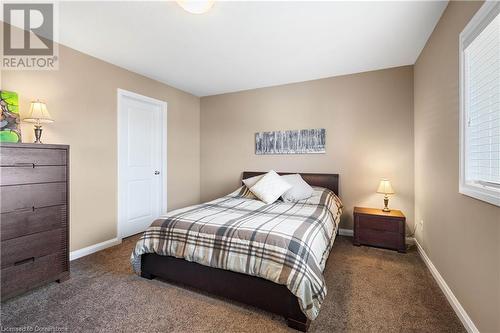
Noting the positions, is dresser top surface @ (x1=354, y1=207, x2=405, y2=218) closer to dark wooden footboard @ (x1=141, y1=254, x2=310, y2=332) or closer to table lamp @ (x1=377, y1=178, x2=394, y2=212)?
table lamp @ (x1=377, y1=178, x2=394, y2=212)

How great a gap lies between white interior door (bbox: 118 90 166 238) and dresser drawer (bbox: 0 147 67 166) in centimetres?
110

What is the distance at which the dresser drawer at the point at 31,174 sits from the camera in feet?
5.90

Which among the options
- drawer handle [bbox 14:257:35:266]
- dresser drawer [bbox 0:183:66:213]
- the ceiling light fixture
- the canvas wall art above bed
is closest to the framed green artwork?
dresser drawer [bbox 0:183:66:213]

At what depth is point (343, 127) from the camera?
138 inches

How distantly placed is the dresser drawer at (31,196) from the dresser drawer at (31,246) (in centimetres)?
26

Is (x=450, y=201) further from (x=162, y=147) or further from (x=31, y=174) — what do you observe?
(x=162, y=147)

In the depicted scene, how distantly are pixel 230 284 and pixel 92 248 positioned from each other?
83.5 inches

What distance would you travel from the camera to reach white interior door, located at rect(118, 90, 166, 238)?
3.29m

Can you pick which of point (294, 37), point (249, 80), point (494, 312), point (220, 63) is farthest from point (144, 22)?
point (494, 312)

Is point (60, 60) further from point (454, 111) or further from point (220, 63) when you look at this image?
point (454, 111)

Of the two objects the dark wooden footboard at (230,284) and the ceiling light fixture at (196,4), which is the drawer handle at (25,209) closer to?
the dark wooden footboard at (230,284)

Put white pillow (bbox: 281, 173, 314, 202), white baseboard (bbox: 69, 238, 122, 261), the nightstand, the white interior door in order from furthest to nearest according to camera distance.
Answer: the white interior door < white pillow (bbox: 281, 173, 314, 202) < the nightstand < white baseboard (bbox: 69, 238, 122, 261)

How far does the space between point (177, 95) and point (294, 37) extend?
8.32ft

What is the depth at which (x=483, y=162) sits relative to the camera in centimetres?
149
